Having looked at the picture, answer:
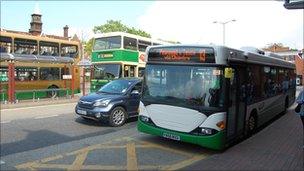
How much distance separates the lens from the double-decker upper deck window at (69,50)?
2531cm

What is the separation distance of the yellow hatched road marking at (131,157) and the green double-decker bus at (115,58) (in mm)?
13945

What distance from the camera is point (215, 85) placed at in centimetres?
894

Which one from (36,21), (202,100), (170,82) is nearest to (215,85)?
(202,100)

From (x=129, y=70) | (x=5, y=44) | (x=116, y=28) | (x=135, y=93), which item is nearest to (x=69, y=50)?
(x=129, y=70)

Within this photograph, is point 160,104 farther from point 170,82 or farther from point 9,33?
point 9,33

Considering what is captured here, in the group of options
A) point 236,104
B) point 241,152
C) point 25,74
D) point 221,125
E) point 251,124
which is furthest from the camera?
point 25,74

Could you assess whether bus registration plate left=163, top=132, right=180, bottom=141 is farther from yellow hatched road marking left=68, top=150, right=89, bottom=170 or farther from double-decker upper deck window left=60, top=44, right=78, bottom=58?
double-decker upper deck window left=60, top=44, right=78, bottom=58

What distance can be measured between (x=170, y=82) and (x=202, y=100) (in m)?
0.94

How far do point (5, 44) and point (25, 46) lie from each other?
1.22 meters

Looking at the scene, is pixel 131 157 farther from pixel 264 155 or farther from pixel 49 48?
pixel 49 48

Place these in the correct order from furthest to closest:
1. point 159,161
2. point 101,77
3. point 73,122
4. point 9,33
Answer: point 101,77 < point 9,33 < point 73,122 < point 159,161

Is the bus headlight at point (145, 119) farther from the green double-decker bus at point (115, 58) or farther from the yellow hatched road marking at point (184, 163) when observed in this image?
the green double-decker bus at point (115, 58)

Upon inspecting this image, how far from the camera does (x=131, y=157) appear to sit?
8.59 metres

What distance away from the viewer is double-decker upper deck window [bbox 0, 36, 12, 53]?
70.0 ft
